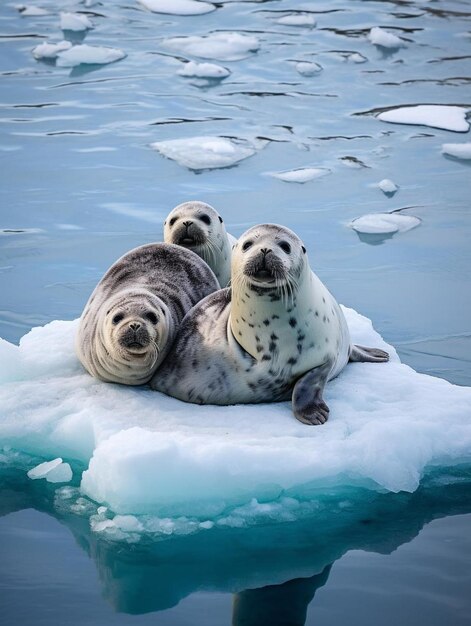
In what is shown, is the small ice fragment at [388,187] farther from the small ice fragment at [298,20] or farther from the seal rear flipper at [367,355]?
the small ice fragment at [298,20]

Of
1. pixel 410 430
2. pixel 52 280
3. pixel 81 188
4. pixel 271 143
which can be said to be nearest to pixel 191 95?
pixel 271 143

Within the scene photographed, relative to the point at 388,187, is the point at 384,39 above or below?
below

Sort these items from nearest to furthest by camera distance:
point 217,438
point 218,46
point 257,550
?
point 257,550 < point 217,438 < point 218,46

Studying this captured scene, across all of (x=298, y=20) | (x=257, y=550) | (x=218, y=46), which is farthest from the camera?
(x=298, y=20)

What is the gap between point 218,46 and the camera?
511 inches

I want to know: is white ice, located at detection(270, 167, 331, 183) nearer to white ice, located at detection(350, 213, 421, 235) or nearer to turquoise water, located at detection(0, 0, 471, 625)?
turquoise water, located at detection(0, 0, 471, 625)

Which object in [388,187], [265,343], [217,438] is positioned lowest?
[388,187]

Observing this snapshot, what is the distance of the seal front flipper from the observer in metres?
4.77

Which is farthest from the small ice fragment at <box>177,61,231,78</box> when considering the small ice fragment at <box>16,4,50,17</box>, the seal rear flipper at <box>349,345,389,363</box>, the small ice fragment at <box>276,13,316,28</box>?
the seal rear flipper at <box>349,345,389,363</box>

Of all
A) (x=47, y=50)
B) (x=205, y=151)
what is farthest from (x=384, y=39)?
(x=205, y=151)

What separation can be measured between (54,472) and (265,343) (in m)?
1.06

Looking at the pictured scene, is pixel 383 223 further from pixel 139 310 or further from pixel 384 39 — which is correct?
pixel 384 39

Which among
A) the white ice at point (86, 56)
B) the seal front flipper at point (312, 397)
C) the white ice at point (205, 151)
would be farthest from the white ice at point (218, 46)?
the seal front flipper at point (312, 397)

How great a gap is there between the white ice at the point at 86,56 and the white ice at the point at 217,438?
790 cm
